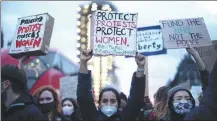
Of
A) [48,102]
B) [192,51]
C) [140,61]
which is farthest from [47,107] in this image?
[192,51]

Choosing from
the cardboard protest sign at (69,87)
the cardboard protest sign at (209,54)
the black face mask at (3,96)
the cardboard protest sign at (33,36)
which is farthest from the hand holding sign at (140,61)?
the cardboard protest sign at (69,87)

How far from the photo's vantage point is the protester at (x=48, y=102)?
513 cm

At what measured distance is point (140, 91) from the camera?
14.4 ft

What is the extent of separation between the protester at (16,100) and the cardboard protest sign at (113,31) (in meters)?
1.48

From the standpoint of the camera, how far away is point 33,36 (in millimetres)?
5012

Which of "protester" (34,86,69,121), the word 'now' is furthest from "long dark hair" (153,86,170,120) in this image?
the word 'now'

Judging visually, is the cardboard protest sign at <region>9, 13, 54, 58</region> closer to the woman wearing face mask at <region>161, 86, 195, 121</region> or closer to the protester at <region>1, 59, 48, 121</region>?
the protester at <region>1, 59, 48, 121</region>

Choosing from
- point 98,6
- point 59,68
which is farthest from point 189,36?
point 98,6

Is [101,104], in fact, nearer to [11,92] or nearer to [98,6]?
[11,92]

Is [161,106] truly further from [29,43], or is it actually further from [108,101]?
[29,43]

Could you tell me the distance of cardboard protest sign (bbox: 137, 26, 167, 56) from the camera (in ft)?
25.3

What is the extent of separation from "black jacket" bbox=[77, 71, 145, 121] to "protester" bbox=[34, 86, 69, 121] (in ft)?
2.54

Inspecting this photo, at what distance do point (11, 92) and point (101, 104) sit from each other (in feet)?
4.21

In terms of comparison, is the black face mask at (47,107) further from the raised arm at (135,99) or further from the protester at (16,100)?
the protester at (16,100)
